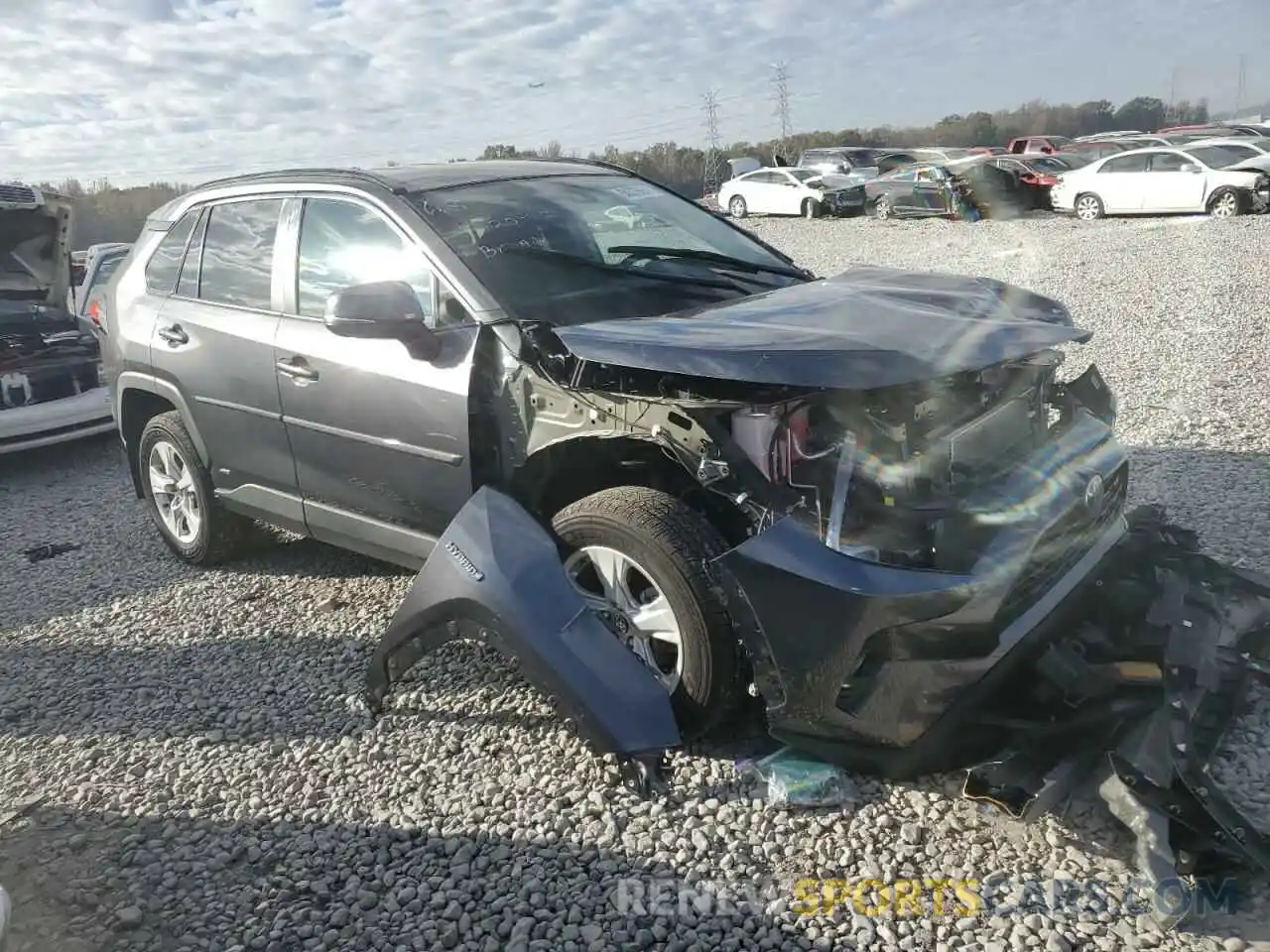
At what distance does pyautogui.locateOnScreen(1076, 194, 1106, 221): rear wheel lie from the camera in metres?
20.0

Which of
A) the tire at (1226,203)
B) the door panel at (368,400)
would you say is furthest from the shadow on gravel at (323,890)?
the tire at (1226,203)

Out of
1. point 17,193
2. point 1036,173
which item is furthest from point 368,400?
point 1036,173

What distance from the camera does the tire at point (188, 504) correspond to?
4.99m

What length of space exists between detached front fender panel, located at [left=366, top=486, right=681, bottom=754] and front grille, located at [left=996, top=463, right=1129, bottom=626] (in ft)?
3.42

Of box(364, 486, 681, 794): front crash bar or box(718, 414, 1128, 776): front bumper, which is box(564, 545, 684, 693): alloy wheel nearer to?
box(364, 486, 681, 794): front crash bar

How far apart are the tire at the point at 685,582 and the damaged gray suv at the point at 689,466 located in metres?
0.01

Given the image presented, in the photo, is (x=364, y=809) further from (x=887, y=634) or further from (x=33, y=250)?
(x=33, y=250)

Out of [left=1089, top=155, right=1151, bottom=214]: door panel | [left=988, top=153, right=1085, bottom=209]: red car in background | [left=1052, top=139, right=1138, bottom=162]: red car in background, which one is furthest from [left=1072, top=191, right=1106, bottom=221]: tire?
[left=1052, top=139, right=1138, bottom=162]: red car in background

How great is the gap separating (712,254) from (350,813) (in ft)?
8.62

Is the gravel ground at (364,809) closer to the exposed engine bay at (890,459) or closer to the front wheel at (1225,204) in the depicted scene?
the exposed engine bay at (890,459)

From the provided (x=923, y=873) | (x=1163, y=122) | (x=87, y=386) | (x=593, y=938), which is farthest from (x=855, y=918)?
(x=1163, y=122)

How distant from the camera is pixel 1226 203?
58.7 ft

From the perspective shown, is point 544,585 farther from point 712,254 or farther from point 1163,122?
point 1163,122

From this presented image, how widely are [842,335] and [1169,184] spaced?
19045mm
